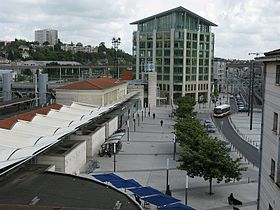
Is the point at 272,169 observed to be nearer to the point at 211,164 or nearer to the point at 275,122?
the point at 275,122

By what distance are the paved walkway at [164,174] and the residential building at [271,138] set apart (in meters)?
6.36

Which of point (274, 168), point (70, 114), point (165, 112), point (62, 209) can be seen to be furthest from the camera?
point (165, 112)

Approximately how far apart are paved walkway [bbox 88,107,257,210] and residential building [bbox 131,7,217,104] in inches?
2113

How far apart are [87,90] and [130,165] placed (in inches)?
776

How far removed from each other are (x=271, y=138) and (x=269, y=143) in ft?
1.49

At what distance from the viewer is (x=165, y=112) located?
83.8m

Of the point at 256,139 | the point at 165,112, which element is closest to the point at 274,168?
the point at 256,139

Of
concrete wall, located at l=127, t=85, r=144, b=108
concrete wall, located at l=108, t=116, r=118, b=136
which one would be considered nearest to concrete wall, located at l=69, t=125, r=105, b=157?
concrete wall, located at l=108, t=116, r=118, b=136

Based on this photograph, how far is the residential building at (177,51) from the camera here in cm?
10138

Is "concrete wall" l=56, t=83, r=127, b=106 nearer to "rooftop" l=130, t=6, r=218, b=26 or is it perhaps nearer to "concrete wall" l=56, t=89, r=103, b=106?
"concrete wall" l=56, t=89, r=103, b=106

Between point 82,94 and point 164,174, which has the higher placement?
point 82,94

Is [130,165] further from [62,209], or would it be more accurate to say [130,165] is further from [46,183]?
[62,209]

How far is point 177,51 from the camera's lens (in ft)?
332

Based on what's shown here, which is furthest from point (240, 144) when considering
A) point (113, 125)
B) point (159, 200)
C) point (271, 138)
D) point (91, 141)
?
point (271, 138)
